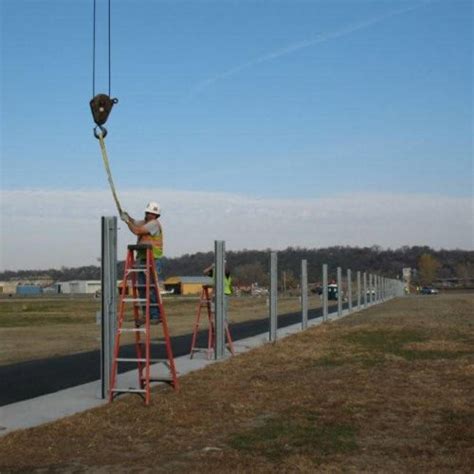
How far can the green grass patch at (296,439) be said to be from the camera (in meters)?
6.96

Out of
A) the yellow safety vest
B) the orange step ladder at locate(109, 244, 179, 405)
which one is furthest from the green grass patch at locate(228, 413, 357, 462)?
the yellow safety vest

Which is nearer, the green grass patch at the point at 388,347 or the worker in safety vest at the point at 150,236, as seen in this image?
the worker in safety vest at the point at 150,236

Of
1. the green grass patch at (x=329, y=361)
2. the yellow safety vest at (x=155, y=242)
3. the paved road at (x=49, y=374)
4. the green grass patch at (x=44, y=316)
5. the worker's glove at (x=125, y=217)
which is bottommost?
the green grass patch at (x=44, y=316)

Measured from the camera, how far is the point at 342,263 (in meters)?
92.7

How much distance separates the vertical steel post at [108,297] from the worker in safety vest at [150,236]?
1.02 ft

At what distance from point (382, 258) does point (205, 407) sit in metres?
140

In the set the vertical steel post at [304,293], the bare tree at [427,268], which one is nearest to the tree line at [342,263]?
the bare tree at [427,268]

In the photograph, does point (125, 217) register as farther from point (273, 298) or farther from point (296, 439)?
point (273, 298)

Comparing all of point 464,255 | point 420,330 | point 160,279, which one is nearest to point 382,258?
point 464,255

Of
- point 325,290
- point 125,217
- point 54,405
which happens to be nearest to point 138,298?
Answer: point 125,217

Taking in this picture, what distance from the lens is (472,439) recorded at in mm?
7410

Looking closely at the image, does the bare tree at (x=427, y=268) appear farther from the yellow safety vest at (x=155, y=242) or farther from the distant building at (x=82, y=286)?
the yellow safety vest at (x=155, y=242)

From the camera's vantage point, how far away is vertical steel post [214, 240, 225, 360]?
15.1 metres

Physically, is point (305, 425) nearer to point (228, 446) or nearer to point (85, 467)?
point (228, 446)
